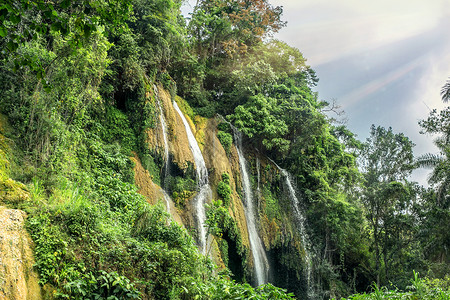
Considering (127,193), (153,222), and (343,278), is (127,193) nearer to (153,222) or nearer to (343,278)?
(153,222)

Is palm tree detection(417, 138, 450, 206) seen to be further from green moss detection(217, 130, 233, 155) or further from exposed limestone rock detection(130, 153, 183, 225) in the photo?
exposed limestone rock detection(130, 153, 183, 225)

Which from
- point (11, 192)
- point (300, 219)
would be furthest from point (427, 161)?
point (11, 192)

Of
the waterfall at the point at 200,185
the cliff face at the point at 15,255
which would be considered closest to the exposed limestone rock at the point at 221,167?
the waterfall at the point at 200,185

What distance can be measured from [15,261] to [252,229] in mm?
11831

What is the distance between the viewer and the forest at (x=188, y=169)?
4699 mm

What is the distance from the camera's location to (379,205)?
20.5m

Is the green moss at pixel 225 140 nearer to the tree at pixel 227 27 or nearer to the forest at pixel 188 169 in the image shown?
the forest at pixel 188 169

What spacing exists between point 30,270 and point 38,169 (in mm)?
2854

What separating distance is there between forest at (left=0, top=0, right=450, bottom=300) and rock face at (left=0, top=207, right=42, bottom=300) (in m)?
0.04

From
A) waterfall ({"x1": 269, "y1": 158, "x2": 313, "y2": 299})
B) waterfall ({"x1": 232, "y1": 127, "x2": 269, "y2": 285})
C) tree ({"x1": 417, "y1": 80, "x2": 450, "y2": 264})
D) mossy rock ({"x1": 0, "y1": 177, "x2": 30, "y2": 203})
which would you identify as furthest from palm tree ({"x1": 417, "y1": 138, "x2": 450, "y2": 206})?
mossy rock ({"x1": 0, "y1": 177, "x2": 30, "y2": 203})

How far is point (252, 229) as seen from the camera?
14680 mm

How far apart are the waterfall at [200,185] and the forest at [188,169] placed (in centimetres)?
7

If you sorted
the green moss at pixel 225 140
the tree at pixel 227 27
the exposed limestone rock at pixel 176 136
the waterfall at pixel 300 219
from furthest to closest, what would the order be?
the tree at pixel 227 27 → the waterfall at pixel 300 219 → the green moss at pixel 225 140 → the exposed limestone rock at pixel 176 136

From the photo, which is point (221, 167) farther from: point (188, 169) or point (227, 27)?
point (227, 27)
